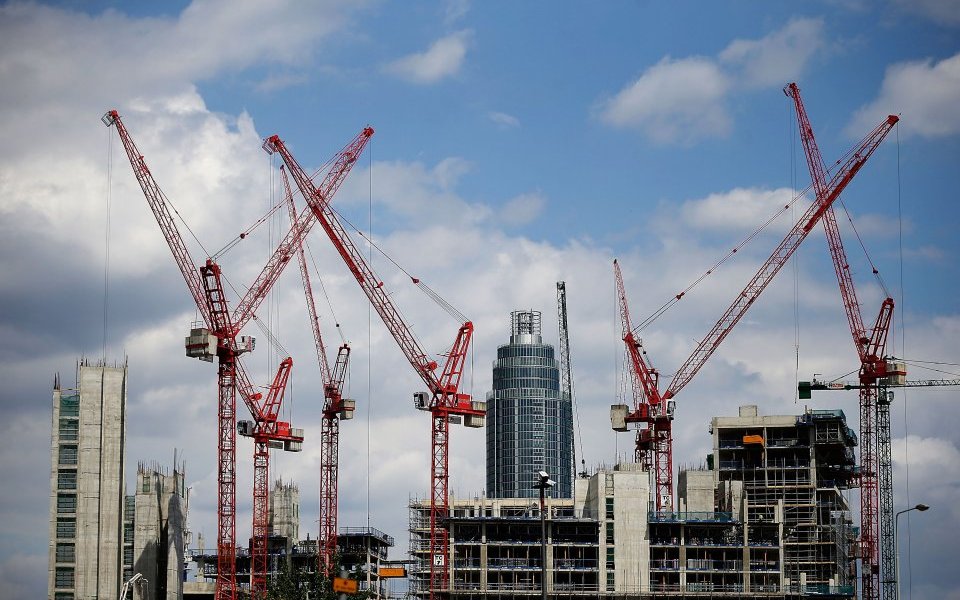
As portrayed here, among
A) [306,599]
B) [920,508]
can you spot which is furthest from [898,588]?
[306,599]

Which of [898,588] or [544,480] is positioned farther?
[898,588]

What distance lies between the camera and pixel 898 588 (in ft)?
504

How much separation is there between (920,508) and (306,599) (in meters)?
81.2

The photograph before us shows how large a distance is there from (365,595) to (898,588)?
6345cm

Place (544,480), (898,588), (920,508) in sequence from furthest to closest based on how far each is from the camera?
1. (898,588)
2. (920,508)
3. (544,480)

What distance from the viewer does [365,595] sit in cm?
Result: 18925

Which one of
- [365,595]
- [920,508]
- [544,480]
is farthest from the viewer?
[365,595]

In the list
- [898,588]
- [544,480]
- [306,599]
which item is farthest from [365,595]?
[544,480]

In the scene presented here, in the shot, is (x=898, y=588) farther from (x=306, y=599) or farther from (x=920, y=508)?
(x=306, y=599)

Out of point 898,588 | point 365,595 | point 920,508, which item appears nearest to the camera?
point 920,508

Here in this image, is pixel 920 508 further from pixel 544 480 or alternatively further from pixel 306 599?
pixel 306 599

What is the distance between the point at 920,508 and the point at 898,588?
1673 centimetres

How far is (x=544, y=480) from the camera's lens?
11494cm

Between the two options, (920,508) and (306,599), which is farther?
(306,599)
